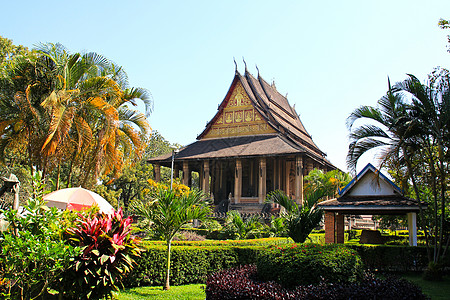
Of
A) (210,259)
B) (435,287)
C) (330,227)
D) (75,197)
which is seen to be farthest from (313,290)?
(330,227)

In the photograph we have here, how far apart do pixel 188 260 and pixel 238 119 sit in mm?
22195

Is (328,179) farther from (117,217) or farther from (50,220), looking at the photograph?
(50,220)

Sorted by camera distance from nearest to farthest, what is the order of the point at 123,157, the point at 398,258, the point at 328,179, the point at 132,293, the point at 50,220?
the point at 50,220 < the point at 132,293 < the point at 398,258 < the point at 123,157 < the point at 328,179

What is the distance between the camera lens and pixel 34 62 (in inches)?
488

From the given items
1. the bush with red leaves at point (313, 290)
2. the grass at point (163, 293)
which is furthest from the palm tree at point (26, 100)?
the bush with red leaves at point (313, 290)

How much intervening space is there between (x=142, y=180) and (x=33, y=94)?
30902mm

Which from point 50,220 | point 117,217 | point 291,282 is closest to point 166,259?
point 117,217

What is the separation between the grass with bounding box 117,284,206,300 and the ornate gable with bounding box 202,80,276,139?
21.8 m

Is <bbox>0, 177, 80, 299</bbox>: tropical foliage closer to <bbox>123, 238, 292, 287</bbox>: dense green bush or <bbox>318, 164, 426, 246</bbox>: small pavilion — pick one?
<bbox>123, 238, 292, 287</bbox>: dense green bush

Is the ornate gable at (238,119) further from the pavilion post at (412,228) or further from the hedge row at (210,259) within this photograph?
the hedge row at (210,259)

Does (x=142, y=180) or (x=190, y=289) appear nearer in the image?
(x=190, y=289)

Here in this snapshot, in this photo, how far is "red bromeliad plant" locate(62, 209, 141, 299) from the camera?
562cm

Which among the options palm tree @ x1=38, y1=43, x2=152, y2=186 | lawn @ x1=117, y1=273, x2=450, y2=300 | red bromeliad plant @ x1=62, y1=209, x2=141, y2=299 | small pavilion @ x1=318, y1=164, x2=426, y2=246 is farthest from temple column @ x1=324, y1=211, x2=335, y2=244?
red bromeliad plant @ x1=62, y1=209, x2=141, y2=299

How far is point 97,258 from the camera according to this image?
18.7 feet
